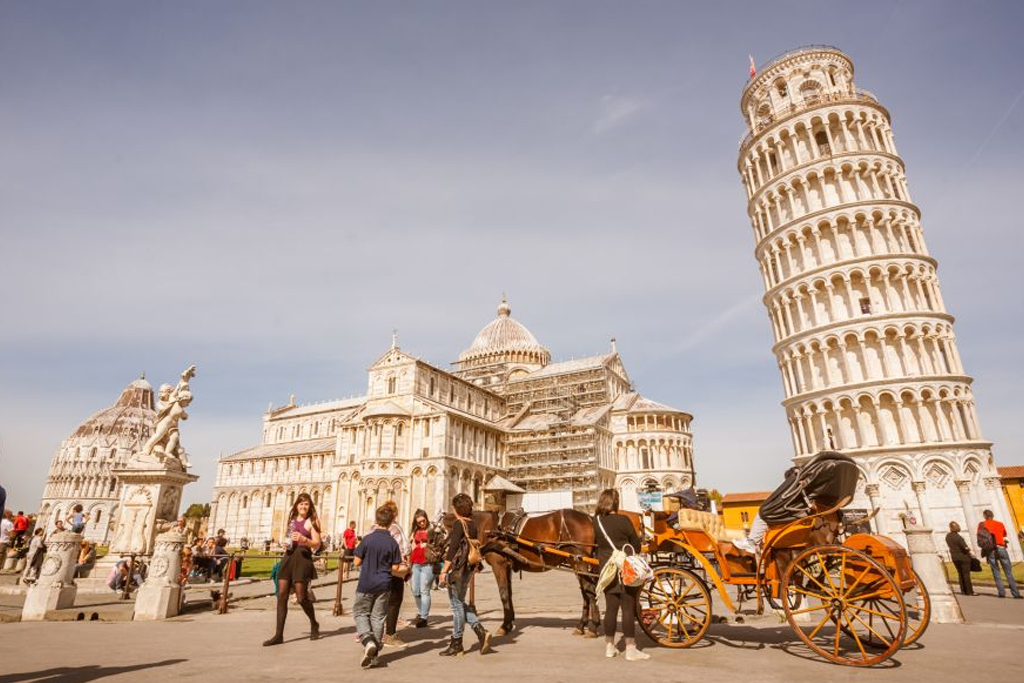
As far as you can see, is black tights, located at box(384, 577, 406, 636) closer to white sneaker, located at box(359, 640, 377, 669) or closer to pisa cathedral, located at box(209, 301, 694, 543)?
white sneaker, located at box(359, 640, 377, 669)

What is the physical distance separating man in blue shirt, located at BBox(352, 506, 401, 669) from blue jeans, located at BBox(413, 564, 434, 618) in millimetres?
3418

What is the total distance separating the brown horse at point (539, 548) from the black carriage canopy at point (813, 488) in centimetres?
290

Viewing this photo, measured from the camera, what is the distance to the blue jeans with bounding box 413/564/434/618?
33.8 ft

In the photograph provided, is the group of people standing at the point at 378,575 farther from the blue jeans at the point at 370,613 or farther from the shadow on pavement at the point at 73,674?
the shadow on pavement at the point at 73,674

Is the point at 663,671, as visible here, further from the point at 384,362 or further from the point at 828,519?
the point at 384,362

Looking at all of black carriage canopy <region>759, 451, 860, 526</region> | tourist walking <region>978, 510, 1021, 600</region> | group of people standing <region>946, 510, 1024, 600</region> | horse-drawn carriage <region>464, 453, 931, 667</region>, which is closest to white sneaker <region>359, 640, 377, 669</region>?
horse-drawn carriage <region>464, 453, 931, 667</region>

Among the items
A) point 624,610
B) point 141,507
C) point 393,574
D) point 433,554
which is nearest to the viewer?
point 624,610

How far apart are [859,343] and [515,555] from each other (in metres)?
31.1

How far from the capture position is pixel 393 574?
25.1 ft

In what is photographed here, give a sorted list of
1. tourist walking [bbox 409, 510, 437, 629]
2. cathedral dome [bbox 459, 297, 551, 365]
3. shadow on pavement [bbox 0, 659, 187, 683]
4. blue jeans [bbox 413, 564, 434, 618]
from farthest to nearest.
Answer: cathedral dome [bbox 459, 297, 551, 365], blue jeans [bbox 413, 564, 434, 618], tourist walking [bbox 409, 510, 437, 629], shadow on pavement [bbox 0, 659, 187, 683]

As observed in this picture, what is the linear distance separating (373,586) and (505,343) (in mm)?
64200

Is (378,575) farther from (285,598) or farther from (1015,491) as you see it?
(1015,491)

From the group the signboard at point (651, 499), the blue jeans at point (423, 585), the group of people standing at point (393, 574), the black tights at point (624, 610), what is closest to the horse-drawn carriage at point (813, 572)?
the black tights at point (624, 610)

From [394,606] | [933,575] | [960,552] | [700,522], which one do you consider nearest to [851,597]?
[700,522]
